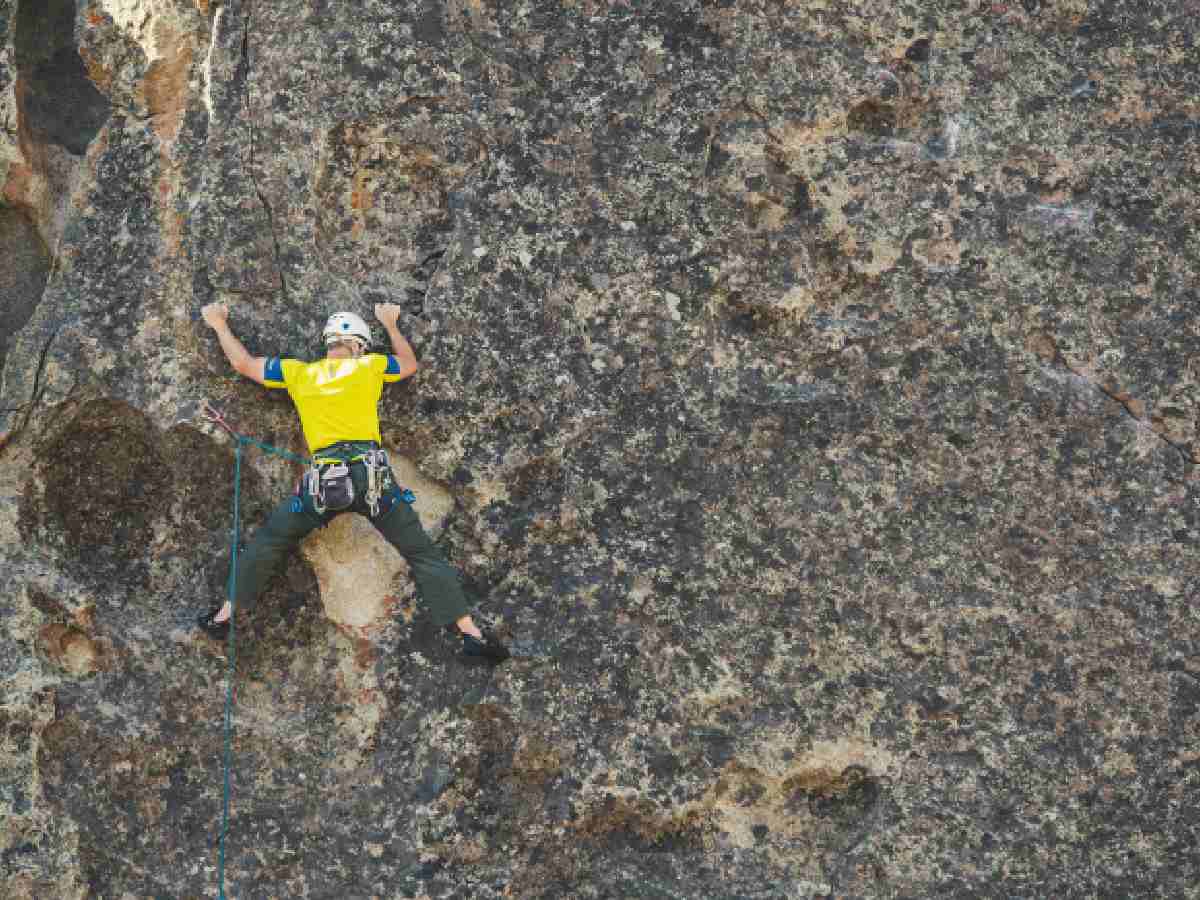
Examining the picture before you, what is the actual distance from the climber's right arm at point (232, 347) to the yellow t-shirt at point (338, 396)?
177 mm

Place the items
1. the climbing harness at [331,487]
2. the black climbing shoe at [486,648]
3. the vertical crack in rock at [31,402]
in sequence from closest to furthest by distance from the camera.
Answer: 1. the climbing harness at [331,487]
2. the black climbing shoe at [486,648]
3. the vertical crack in rock at [31,402]

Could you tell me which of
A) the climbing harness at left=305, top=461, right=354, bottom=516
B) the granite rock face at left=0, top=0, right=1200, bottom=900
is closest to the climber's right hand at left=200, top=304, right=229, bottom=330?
the granite rock face at left=0, top=0, right=1200, bottom=900

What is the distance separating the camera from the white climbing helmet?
6.04m

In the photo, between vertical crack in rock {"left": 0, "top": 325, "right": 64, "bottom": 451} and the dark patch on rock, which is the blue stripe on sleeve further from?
the dark patch on rock

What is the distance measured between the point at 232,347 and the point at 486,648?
1.84 meters

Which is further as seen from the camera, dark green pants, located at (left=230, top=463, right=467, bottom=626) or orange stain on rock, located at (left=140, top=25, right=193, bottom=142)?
orange stain on rock, located at (left=140, top=25, right=193, bottom=142)

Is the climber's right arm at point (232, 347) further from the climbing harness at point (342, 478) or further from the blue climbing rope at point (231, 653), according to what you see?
the climbing harness at point (342, 478)

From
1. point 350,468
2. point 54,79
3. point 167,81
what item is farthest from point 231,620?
point 54,79

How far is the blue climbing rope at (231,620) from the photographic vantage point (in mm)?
6184

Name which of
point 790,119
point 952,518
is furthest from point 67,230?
point 952,518

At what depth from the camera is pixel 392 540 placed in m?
6.04

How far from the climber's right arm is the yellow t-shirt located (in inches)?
7.0

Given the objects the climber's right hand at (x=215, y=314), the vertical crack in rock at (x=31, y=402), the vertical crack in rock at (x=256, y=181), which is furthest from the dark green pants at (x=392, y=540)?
the vertical crack in rock at (x=31, y=402)

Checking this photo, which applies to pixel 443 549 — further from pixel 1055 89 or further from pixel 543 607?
pixel 1055 89
